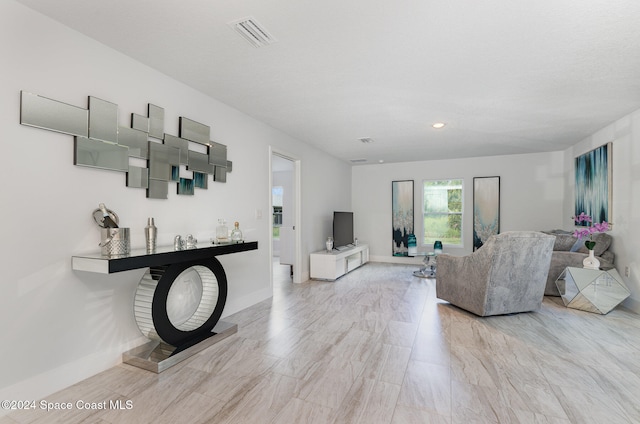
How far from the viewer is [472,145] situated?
219 inches

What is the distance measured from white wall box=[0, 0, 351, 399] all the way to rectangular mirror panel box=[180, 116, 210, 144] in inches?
3.0

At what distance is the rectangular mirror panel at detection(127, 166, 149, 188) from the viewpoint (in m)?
2.53

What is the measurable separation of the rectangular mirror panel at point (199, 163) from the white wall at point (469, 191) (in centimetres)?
494

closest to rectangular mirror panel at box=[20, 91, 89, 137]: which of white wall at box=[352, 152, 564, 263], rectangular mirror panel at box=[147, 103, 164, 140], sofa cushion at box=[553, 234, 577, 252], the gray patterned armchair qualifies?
rectangular mirror panel at box=[147, 103, 164, 140]

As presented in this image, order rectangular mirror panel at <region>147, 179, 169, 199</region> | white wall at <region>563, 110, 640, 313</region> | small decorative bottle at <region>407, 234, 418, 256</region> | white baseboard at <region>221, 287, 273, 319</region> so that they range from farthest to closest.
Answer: small decorative bottle at <region>407, 234, 418, 256</region>
white wall at <region>563, 110, 640, 313</region>
white baseboard at <region>221, 287, 273, 319</region>
rectangular mirror panel at <region>147, 179, 169, 199</region>

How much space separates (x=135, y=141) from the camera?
2553mm

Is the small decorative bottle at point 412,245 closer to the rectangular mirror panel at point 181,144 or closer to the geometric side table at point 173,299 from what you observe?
the geometric side table at point 173,299

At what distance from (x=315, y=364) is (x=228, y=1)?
2.52 metres

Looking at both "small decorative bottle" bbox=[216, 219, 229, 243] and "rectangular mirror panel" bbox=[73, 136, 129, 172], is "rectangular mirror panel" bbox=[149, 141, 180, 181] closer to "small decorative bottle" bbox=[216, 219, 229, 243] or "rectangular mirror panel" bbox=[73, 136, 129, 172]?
"rectangular mirror panel" bbox=[73, 136, 129, 172]

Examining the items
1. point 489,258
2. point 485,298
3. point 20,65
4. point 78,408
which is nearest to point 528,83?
point 489,258

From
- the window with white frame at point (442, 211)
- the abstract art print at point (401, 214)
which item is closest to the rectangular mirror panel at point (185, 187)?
the abstract art print at point (401, 214)

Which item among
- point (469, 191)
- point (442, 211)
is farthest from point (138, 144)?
point (469, 191)

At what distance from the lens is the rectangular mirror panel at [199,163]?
3096 mm

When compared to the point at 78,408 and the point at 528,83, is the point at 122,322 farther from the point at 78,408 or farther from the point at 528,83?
the point at 528,83
